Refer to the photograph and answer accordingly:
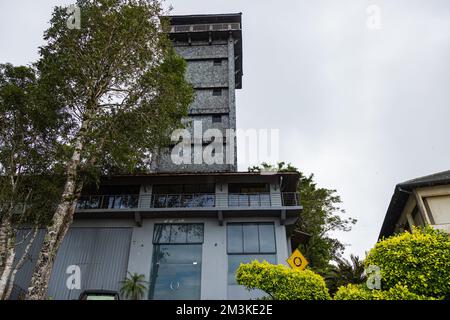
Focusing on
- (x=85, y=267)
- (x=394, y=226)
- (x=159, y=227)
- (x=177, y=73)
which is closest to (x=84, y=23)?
(x=177, y=73)

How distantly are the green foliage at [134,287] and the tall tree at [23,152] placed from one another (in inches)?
222

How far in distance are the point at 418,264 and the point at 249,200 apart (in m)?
13.5

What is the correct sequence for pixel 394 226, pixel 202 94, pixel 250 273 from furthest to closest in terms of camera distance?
pixel 202 94
pixel 394 226
pixel 250 273

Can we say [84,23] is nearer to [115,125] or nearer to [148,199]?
[115,125]

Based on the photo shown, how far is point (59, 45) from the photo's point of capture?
1397 centimetres

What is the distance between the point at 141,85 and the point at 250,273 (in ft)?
33.7

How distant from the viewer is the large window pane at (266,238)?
1873 cm

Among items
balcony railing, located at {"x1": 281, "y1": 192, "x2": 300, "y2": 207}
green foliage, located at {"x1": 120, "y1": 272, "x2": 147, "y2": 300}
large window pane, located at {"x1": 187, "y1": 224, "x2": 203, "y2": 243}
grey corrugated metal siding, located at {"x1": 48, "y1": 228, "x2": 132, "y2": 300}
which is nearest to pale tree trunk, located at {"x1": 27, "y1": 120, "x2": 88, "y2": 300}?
green foliage, located at {"x1": 120, "y1": 272, "x2": 147, "y2": 300}

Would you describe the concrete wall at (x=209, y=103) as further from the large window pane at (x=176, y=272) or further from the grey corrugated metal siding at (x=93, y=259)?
the large window pane at (x=176, y=272)

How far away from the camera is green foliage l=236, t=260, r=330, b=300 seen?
9.41 meters

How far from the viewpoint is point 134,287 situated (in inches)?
675

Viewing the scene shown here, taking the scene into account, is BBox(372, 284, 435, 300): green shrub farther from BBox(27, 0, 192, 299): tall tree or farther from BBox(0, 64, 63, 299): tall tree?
BBox(0, 64, 63, 299): tall tree

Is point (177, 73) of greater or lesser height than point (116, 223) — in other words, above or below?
above

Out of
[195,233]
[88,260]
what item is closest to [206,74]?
[195,233]
